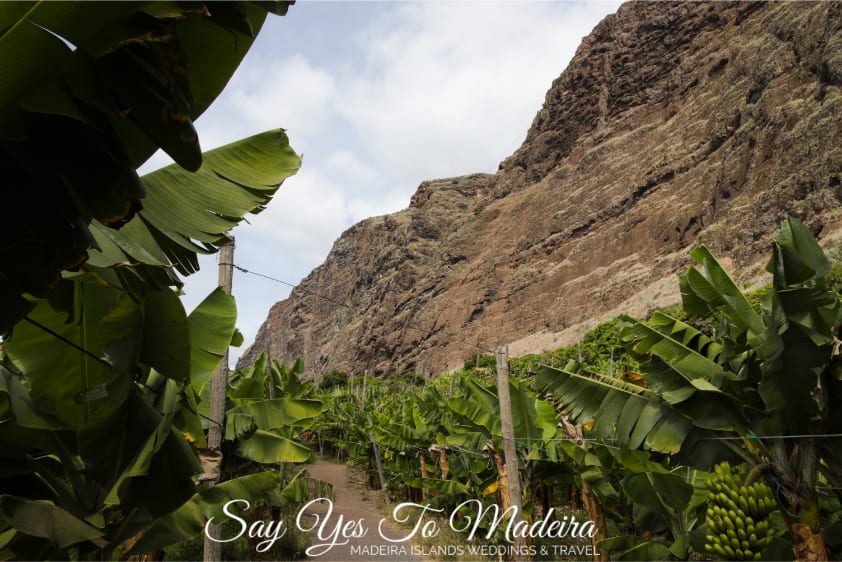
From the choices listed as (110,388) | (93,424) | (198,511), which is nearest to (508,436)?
(198,511)

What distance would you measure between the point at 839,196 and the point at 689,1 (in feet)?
139

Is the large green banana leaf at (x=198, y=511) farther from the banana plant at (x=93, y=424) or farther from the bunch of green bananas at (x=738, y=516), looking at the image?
the bunch of green bananas at (x=738, y=516)

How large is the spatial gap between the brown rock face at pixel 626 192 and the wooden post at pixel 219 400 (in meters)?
17.8

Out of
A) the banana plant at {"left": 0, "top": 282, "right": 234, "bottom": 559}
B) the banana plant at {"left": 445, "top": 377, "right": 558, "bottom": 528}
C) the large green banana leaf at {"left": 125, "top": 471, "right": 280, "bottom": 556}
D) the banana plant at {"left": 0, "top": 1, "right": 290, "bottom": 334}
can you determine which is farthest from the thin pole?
the banana plant at {"left": 0, "top": 1, "right": 290, "bottom": 334}

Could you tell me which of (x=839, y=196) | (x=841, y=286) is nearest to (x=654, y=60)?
(x=839, y=196)

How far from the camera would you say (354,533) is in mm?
12820

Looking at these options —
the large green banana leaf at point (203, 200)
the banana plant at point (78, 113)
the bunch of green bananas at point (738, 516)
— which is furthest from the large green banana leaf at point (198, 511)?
the bunch of green bananas at point (738, 516)

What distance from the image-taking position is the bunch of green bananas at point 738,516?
5.23 meters

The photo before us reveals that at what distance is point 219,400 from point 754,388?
19.7 feet

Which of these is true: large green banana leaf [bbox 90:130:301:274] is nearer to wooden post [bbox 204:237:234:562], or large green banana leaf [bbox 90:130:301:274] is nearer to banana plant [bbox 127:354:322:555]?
banana plant [bbox 127:354:322:555]

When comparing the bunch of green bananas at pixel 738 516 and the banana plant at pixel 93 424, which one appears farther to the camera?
the bunch of green bananas at pixel 738 516

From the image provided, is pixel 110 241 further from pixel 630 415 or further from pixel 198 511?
pixel 630 415

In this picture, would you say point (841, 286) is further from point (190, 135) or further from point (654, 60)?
point (654, 60)

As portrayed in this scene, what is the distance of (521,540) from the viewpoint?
7844 millimetres
